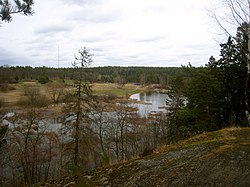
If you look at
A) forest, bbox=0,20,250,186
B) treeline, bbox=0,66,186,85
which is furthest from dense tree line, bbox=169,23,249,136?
treeline, bbox=0,66,186,85

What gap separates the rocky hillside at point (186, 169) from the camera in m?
4.20

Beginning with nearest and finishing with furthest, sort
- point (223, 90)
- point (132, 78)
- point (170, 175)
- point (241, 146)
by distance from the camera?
point (170, 175) → point (241, 146) → point (223, 90) → point (132, 78)

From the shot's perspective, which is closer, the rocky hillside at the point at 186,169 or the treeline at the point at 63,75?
the rocky hillside at the point at 186,169

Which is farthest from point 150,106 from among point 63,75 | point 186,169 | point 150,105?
point 186,169

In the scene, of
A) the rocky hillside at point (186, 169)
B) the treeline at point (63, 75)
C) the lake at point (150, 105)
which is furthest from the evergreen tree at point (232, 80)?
the lake at point (150, 105)

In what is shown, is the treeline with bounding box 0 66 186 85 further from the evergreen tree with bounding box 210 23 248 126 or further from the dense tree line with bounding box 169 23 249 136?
the evergreen tree with bounding box 210 23 248 126

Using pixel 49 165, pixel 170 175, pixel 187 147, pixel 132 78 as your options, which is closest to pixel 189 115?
pixel 49 165

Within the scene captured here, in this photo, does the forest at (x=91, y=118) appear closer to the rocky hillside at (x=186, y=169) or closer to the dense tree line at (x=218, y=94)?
the dense tree line at (x=218, y=94)

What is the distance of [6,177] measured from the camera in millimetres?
19297

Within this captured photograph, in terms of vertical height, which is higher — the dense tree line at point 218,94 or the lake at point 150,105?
the dense tree line at point 218,94

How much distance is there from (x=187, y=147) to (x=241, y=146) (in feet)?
3.96

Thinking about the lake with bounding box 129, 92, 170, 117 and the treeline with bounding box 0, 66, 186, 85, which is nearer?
the lake with bounding box 129, 92, 170, 117

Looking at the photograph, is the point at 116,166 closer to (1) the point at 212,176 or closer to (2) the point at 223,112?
(1) the point at 212,176

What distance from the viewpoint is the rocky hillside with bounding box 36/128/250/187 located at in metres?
4.20
